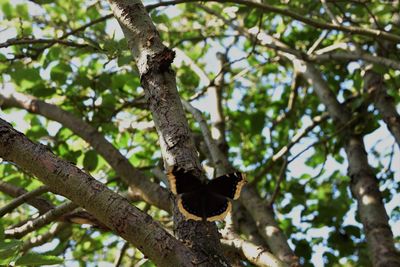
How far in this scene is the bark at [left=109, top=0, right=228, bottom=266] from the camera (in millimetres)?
1773

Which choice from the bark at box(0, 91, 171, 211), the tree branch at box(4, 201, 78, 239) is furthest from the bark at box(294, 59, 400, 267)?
the tree branch at box(4, 201, 78, 239)

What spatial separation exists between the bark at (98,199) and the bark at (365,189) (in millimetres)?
1661

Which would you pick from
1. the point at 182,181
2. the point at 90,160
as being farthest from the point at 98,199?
the point at 90,160

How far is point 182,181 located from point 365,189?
6.26ft

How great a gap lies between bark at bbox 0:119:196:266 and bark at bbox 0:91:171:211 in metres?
1.42

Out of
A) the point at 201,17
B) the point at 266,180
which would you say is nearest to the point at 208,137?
the point at 266,180

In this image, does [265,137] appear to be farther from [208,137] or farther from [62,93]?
[208,137]

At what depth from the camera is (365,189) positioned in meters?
3.41

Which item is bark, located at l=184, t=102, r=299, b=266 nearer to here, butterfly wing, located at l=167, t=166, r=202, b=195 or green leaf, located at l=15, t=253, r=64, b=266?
butterfly wing, located at l=167, t=166, r=202, b=195

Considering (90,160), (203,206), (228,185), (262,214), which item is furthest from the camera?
(90,160)

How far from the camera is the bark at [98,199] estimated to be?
1641 millimetres

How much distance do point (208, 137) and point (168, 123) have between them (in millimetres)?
876

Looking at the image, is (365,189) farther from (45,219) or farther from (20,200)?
(20,200)

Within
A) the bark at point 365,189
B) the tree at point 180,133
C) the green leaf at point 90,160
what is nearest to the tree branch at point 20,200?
the tree at point 180,133
